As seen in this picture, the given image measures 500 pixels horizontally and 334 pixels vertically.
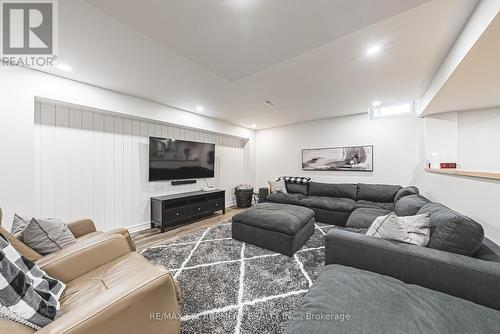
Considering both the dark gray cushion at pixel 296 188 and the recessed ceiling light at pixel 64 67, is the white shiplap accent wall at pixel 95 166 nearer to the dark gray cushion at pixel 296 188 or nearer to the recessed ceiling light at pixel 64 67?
the recessed ceiling light at pixel 64 67

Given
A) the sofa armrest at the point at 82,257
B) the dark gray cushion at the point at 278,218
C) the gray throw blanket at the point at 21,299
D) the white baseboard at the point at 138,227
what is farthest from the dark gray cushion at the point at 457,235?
the white baseboard at the point at 138,227

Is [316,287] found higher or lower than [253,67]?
Answer: lower

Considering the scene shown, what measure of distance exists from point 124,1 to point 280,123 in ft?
14.0

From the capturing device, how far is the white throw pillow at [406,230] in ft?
4.76

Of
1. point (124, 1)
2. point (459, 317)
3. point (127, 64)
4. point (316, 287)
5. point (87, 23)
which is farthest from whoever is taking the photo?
point (127, 64)

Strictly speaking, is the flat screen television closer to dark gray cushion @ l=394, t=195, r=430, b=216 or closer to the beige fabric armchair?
the beige fabric armchair

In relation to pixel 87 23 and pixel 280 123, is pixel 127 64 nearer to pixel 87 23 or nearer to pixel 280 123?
pixel 87 23

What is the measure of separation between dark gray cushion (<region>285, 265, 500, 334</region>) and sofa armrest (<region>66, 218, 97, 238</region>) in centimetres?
234

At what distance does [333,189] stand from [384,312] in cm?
358

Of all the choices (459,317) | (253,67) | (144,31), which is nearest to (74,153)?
(144,31)

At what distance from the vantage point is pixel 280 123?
205 inches

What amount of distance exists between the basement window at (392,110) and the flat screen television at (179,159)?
3.82 meters

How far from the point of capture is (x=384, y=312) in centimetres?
92

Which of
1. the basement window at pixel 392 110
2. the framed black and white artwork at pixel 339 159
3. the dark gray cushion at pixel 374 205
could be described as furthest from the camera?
the framed black and white artwork at pixel 339 159
